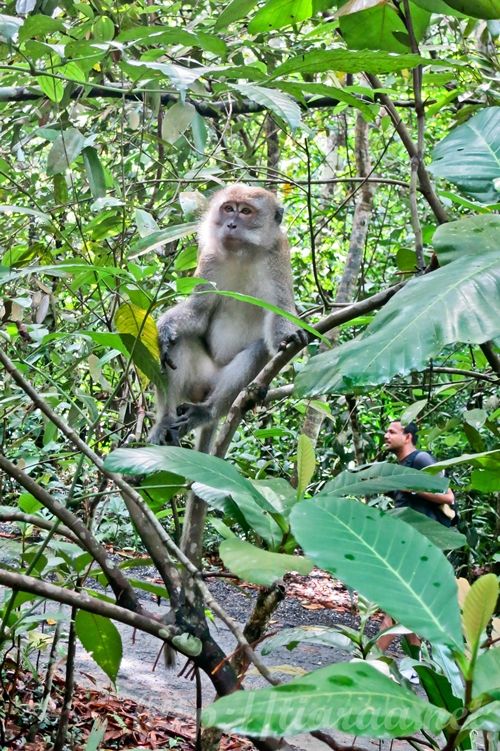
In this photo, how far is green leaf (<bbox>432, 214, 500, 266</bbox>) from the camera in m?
1.15

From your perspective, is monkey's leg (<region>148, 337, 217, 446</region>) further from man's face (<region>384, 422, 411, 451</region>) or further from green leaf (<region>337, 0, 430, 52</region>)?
green leaf (<region>337, 0, 430, 52</region>)

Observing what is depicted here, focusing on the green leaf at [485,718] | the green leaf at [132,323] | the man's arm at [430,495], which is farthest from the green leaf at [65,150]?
the man's arm at [430,495]

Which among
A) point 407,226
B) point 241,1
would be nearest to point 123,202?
point 241,1

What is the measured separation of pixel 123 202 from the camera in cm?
250

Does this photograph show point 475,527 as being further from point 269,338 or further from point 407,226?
point 269,338

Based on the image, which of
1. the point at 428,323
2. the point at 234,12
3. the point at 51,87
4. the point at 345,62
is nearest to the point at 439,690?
the point at 428,323

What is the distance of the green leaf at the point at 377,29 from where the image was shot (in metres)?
1.56

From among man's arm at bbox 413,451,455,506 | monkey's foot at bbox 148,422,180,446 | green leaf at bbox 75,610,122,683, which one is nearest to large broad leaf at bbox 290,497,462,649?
green leaf at bbox 75,610,122,683

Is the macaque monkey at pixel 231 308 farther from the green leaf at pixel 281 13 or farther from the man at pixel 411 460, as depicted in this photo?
the green leaf at pixel 281 13

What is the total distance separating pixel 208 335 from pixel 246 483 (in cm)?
336

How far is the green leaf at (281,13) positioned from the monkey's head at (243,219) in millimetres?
2621

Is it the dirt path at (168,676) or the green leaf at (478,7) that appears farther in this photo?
the dirt path at (168,676)

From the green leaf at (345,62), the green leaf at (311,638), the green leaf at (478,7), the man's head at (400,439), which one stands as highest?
the green leaf at (478,7)

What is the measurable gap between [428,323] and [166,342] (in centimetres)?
300
